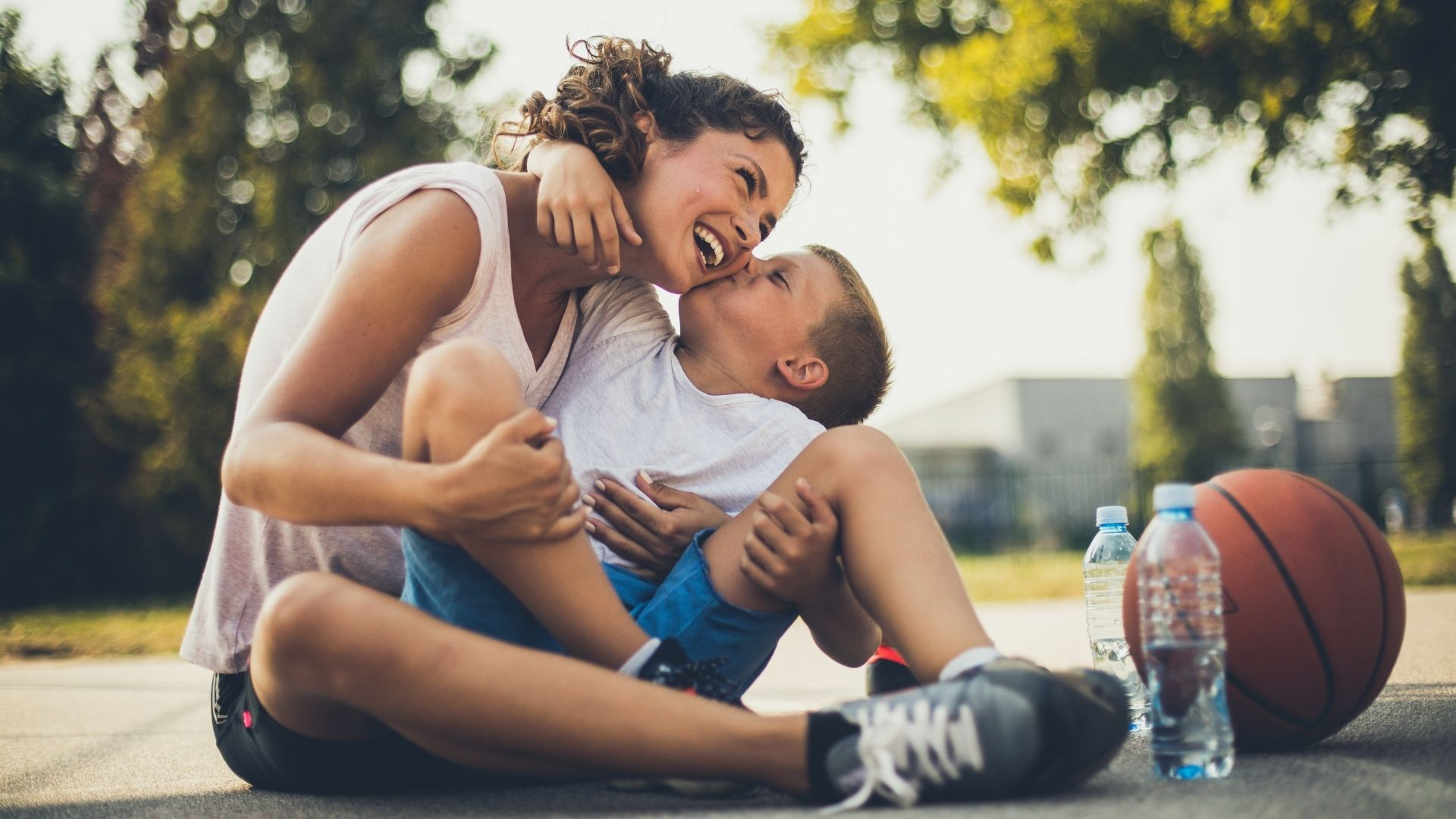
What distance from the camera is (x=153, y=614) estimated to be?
31.2 ft

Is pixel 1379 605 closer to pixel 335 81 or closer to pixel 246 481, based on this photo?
pixel 246 481

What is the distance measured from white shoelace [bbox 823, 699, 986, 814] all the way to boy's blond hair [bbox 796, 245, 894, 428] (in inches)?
54.1

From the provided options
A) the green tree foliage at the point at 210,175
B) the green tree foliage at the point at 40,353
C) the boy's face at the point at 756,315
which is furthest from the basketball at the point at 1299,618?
the green tree foliage at the point at 40,353

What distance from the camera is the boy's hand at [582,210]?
7.06 ft

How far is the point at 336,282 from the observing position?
6.28 ft

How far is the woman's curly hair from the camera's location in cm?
247

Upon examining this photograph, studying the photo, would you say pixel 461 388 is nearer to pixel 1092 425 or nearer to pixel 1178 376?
pixel 1178 376

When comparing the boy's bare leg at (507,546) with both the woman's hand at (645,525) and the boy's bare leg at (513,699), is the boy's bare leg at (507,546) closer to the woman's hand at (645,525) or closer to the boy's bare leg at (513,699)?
the boy's bare leg at (513,699)

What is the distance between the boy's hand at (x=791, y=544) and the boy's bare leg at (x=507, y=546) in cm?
A: 27

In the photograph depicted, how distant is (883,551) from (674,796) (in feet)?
1.76

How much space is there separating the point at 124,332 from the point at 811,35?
355 inches

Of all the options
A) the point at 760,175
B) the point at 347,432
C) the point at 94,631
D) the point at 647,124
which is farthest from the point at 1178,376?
the point at 347,432

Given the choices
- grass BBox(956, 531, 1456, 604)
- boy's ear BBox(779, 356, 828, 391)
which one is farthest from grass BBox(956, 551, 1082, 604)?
boy's ear BBox(779, 356, 828, 391)

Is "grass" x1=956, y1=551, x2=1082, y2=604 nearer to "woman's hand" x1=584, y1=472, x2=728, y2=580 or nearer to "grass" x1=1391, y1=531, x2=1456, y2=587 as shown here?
"grass" x1=1391, y1=531, x2=1456, y2=587
